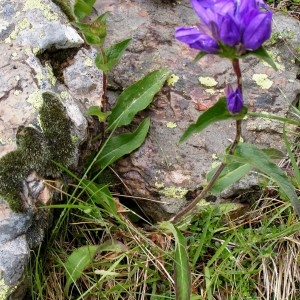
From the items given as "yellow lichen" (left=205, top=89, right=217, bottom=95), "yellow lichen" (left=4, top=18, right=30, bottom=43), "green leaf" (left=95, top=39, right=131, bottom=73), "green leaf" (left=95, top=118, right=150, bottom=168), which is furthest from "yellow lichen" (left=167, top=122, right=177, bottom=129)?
"yellow lichen" (left=4, top=18, right=30, bottom=43)

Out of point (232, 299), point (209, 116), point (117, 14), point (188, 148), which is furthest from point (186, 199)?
point (117, 14)

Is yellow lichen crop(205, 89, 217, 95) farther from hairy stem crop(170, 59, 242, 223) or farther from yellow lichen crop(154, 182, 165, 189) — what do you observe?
hairy stem crop(170, 59, 242, 223)

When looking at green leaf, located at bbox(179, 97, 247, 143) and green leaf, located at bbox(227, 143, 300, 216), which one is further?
green leaf, located at bbox(227, 143, 300, 216)

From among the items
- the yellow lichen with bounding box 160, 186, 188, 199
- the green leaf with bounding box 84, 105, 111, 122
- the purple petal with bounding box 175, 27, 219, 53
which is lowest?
the yellow lichen with bounding box 160, 186, 188, 199

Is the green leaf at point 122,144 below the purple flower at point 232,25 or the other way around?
below

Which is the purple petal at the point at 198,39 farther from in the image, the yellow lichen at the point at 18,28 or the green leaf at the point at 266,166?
the yellow lichen at the point at 18,28

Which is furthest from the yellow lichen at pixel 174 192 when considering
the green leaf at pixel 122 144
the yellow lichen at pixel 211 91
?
the yellow lichen at pixel 211 91
